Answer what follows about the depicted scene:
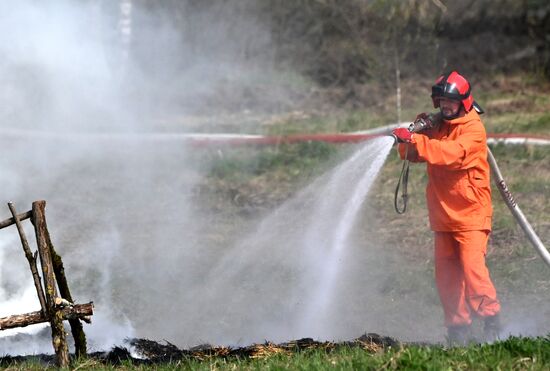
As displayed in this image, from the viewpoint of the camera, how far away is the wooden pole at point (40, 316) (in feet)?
18.3

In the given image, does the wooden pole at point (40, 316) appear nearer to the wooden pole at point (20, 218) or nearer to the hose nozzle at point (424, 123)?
the wooden pole at point (20, 218)

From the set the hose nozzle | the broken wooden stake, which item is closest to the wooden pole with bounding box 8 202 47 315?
the broken wooden stake

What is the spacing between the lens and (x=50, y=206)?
10.8m

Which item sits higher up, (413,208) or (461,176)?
(413,208)

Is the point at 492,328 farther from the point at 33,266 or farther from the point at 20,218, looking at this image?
the point at 20,218

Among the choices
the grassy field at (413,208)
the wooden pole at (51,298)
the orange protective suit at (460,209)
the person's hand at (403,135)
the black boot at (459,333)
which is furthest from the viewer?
the black boot at (459,333)

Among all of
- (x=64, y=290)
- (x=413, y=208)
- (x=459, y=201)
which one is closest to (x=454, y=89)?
(x=459, y=201)

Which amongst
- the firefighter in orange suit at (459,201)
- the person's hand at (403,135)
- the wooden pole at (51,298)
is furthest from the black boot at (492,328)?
the wooden pole at (51,298)

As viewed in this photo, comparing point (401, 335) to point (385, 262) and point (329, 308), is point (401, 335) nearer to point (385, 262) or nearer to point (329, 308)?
point (329, 308)

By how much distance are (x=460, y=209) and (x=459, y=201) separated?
0.06 meters

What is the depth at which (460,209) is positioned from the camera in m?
6.87

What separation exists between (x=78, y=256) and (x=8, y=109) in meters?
2.95

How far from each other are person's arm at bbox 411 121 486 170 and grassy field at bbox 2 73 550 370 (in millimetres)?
1515

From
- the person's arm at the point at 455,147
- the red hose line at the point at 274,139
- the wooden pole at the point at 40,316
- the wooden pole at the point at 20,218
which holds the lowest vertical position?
the wooden pole at the point at 40,316
